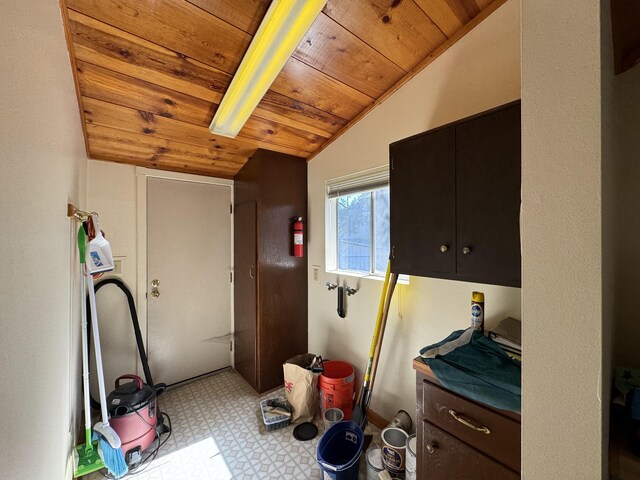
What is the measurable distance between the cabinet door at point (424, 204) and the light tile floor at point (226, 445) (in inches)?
53.7

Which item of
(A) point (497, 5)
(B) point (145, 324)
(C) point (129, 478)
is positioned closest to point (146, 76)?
(A) point (497, 5)

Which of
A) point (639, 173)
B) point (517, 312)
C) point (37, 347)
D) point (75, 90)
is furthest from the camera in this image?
point (75, 90)

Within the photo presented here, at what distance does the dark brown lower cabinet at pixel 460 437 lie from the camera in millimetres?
817

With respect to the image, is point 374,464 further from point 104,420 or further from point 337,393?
point 104,420

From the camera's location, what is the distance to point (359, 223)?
212 centimetres

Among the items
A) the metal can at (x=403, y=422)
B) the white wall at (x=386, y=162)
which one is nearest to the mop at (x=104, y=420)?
the white wall at (x=386, y=162)

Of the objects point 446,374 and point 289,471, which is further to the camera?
point 289,471

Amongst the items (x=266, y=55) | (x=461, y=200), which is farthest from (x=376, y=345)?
(x=266, y=55)

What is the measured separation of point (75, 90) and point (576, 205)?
216 cm

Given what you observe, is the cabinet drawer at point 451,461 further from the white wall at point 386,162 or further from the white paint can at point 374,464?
the white wall at point 386,162

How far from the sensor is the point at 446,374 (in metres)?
0.93

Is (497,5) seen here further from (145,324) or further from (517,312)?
(145,324)

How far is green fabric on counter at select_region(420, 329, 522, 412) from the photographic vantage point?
0.82m

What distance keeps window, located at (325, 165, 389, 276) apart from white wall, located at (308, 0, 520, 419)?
90 millimetres
